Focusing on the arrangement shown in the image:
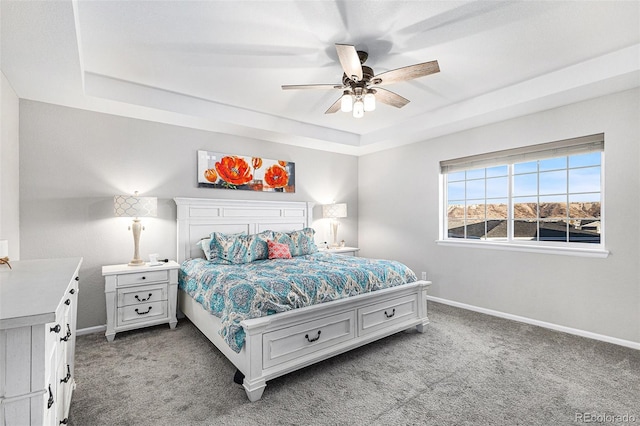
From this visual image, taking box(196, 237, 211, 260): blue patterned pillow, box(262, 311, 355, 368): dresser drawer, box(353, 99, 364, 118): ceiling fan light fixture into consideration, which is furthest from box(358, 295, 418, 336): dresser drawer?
box(196, 237, 211, 260): blue patterned pillow

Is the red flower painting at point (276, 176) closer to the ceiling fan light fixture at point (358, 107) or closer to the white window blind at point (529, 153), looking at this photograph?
the ceiling fan light fixture at point (358, 107)

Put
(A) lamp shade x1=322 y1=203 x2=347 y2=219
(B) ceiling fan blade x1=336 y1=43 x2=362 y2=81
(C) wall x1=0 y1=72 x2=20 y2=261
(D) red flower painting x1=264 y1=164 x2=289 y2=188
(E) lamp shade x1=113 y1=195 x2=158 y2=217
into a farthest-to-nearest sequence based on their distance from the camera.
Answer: (A) lamp shade x1=322 y1=203 x2=347 y2=219 → (D) red flower painting x1=264 y1=164 x2=289 y2=188 → (E) lamp shade x1=113 y1=195 x2=158 y2=217 → (C) wall x1=0 y1=72 x2=20 y2=261 → (B) ceiling fan blade x1=336 y1=43 x2=362 y2=81

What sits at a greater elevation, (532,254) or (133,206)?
(133,206)

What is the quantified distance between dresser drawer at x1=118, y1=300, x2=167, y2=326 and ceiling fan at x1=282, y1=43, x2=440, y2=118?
2.59m

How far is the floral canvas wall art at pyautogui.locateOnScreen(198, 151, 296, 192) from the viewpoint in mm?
4023

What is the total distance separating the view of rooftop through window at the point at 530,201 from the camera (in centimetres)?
321

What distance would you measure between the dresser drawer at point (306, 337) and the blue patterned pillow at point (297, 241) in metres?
1.51

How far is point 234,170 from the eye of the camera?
4.25 m

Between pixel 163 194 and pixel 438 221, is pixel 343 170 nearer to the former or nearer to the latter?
pixel 438 221

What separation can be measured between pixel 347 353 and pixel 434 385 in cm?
78

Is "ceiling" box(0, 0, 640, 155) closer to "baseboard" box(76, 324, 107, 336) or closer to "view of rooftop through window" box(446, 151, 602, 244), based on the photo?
"view of rooftop through window" box(446, 151, 602, 244)

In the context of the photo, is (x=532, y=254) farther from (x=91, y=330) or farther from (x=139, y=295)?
→ (x=91, y=330)

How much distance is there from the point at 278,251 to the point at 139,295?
152cm

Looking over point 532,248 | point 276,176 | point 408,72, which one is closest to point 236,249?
point 276,176
